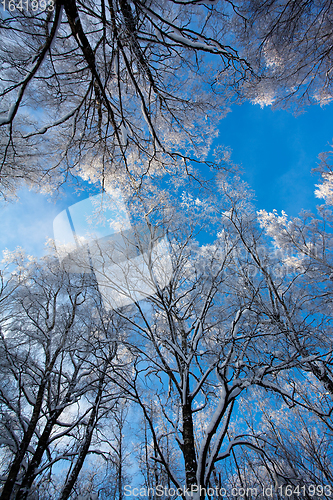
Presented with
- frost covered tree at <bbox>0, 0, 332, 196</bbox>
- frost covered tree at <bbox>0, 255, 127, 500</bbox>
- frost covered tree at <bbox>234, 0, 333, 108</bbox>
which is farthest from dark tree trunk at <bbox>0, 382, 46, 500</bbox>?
frost covered tree at <bbox>234, 0, 333, 108</bbox>

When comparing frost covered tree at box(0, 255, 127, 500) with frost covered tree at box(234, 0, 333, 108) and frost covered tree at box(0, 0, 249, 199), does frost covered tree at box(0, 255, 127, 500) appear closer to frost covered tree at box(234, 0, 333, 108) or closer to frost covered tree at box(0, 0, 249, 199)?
frost covered tree at box(0, 0, 249, 199)

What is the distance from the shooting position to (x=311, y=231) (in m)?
8.05

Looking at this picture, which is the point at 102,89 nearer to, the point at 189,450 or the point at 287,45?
the point at 287,45

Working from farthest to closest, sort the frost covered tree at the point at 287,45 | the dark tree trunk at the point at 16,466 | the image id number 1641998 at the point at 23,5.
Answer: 1. the dark tree trunk at the point at 16,466
2. the frost covered tree at the point at 287,45
3. the image id number 1641998 at the point at 23,5

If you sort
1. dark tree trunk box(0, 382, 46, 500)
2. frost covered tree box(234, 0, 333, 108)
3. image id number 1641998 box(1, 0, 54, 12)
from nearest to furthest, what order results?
image id number 1641998 box(1, 0, 54, 12) → frost covered tree box(234, 0, 333, 108) → dark tree trunk box(0, 382, 46, 500)

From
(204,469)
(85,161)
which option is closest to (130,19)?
(85,161)

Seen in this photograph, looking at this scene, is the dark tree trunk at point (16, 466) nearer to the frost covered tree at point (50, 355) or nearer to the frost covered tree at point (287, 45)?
the frost covered tree at point (50, 355)

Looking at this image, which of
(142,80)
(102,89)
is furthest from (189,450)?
(142,80)

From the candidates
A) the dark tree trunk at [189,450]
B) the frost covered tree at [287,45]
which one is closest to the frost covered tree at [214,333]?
the dark tree trunk at [189,450]

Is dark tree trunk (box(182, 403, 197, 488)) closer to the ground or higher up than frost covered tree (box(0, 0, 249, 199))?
closer to the ground

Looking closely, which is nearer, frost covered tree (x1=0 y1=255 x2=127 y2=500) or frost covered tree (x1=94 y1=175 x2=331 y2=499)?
frost covered tree (x1=94 y1=175 x2=331 y2=499)

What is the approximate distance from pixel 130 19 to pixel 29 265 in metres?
8.62

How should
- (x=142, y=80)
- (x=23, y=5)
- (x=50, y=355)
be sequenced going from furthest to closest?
1. (x=50, y=355)
2. (x=142, y=80)
3. (x=23, y=5)

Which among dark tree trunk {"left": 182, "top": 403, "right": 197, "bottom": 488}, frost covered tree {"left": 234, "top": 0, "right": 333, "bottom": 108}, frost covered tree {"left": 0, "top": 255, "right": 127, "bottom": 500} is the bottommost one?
dark tree trunk {"left": 182, "top": 403, "right": 197, "bottom": 488}
